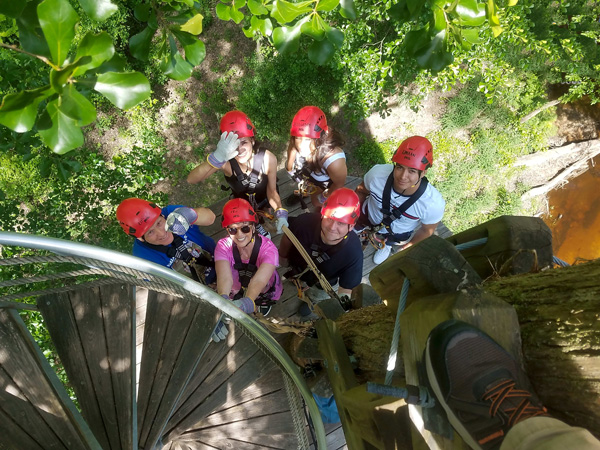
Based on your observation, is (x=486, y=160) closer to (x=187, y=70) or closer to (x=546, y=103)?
(x=546, y=103)

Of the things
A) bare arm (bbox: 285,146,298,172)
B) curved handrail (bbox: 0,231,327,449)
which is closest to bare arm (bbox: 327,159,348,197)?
bare arm (bbox: 285,146,298,172)

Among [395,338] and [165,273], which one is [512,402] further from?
[165,273]

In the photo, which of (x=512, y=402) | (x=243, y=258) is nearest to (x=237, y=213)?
(x=243, y=258)

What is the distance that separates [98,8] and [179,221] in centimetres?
244

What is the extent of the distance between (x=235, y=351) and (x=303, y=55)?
15.9ft

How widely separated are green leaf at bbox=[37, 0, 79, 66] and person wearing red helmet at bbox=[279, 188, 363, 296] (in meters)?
2.51

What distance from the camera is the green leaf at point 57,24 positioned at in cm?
92

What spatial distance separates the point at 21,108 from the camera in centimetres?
101

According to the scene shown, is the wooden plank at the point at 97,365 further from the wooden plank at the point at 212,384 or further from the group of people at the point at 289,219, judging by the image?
the group of people at the point at 289,219

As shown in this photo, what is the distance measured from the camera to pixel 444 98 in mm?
8344

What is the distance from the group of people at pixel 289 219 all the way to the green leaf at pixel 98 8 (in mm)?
2166

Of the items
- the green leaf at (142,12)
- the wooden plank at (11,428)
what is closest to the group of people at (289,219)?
the wooden plank at (11,428)

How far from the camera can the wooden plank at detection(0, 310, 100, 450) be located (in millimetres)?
2170

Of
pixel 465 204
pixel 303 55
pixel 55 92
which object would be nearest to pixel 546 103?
pixel 465 204
